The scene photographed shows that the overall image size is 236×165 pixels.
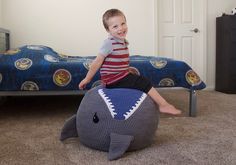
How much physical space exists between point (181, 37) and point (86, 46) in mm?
1377

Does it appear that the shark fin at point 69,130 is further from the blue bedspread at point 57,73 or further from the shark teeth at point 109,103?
the blue bedspread at point 57,73

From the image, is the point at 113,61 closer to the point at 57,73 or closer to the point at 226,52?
the point at 57,73

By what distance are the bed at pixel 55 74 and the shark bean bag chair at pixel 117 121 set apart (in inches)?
29.7

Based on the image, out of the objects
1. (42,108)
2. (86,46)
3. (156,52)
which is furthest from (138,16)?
(42,108)

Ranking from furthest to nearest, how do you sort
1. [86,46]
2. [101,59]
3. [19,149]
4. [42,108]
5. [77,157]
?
[86,46] → [42,108] → [101,59] → [19,149] → [77,157]

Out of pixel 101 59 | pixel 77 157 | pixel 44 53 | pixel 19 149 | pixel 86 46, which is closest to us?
pixel 77 157

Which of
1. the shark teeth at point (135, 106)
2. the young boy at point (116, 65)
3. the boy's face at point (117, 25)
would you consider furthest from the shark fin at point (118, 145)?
the boy's face at point (117, 25)

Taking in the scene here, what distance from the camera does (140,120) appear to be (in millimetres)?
1616

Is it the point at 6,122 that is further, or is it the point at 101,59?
the point at 6,122

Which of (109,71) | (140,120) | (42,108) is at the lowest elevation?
(42,108)

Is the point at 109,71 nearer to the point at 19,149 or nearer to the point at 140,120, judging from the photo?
the point at 140,120

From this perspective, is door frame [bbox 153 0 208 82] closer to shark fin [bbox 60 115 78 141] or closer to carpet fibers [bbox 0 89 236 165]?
carpet fibers [bbox 0 89 236 165]

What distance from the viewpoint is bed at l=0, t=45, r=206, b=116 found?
2.38 metres

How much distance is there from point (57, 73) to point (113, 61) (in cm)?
73
